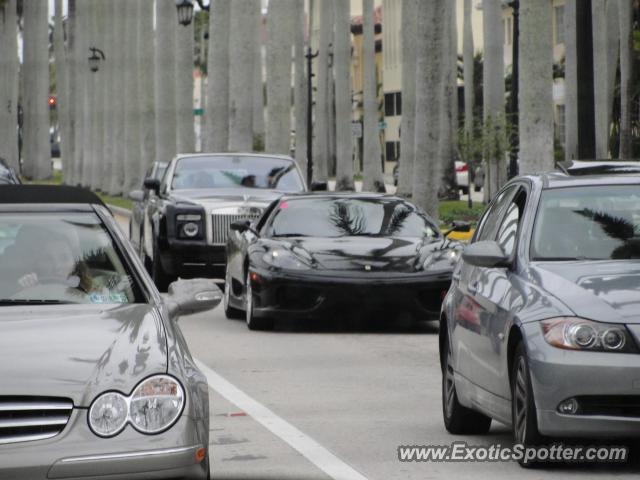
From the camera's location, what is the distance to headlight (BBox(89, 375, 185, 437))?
21.1 ft

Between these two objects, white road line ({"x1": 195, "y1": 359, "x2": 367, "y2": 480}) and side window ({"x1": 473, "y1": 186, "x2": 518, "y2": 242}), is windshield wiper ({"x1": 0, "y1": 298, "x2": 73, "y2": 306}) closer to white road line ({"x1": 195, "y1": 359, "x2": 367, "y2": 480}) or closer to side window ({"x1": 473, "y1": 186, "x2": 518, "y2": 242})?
white road line ({"x1": 195, "y1": 359, "x2": 367, "y2": 480})

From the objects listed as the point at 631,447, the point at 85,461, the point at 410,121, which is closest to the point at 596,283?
the point at 631,447

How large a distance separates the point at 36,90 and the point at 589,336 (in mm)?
96003

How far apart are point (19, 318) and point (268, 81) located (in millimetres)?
34991

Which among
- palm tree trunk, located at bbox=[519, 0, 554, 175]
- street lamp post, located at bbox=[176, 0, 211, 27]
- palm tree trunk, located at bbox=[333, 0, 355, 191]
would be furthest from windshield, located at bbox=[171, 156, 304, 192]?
palm tree trunk, located at bbox=[333, 0, 355, 191]

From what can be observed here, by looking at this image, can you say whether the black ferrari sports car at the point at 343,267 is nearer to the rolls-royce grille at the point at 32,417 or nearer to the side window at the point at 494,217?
the side window at the point at 494,217

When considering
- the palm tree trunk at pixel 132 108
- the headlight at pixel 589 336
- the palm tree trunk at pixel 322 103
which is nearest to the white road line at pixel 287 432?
the headlight at pixel 589 336

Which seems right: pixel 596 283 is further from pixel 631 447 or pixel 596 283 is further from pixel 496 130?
pixel 496 130

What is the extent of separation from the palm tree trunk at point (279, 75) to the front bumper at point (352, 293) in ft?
78.7

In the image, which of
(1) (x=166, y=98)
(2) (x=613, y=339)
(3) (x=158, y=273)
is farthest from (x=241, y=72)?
(2) (x=613, y=339)

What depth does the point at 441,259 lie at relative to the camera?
56.9ft

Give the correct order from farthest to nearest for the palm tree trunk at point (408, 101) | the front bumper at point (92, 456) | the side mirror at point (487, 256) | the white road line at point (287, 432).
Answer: the palm tree trunk at point (408, 101), the side mirror at point (487, 256), the white road line at point (287, 432), the front bumper at point (92, 456)

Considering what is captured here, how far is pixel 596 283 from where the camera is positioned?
864 cm

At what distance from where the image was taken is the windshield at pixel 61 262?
7.84 metres
